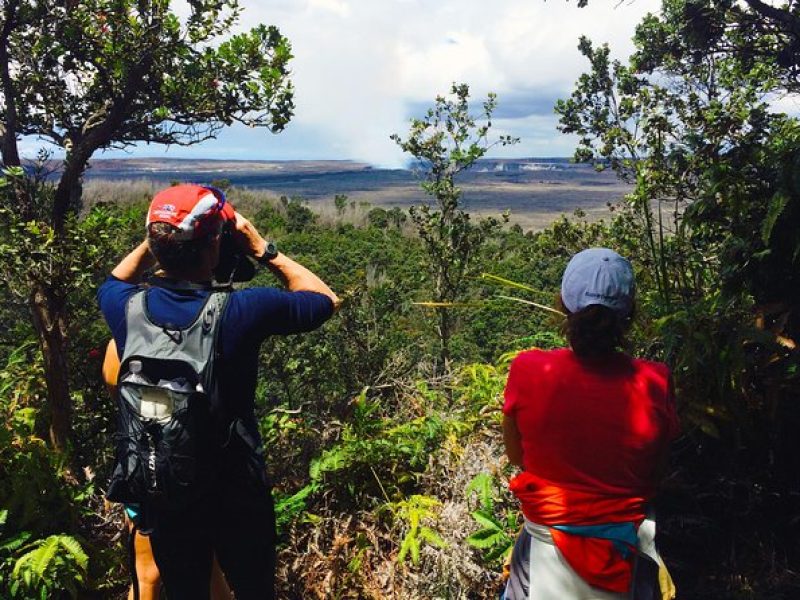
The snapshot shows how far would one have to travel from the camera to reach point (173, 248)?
192cm

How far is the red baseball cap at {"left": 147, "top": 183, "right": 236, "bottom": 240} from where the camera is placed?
1870 millimetres

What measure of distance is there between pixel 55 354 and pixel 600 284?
9.42ft

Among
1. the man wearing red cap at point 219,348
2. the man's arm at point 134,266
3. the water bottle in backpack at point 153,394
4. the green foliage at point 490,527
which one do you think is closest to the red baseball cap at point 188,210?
the man wearing red cap at point 219,348

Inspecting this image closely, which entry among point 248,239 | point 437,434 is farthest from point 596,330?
point 437,434

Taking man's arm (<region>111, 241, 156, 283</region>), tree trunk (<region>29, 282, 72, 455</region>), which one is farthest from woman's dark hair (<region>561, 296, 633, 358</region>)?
tree trunk (<region>29, 282, 72, 455</region>)

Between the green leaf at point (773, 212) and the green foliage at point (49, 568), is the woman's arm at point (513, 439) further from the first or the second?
the green foliage at point (49, 568)

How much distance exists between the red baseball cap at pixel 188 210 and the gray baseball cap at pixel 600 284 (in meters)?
1.05

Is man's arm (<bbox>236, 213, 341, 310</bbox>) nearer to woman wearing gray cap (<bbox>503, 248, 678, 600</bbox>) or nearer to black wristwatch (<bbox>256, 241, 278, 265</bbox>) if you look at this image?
black wristwatch (<bbox>256, 241, 278, 265</bbox>)

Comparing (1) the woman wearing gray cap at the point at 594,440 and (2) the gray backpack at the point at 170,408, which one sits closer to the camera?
(1) the woman wearing gray cap at the point at 594,440

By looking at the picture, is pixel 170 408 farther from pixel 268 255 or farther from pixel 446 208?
pixel 446 208

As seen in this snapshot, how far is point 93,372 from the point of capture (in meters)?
3.90

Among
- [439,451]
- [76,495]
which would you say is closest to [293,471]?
[439,451]

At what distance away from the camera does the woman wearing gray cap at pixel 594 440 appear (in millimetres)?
1697

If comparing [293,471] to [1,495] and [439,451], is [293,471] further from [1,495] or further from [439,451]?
[1,495]
